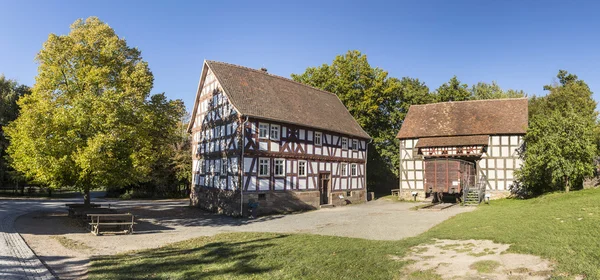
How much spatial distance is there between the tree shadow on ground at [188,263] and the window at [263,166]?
1188 cm

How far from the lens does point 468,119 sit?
34938 millimetres

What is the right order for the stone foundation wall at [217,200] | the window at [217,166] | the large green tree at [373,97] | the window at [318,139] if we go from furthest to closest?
the large green tree at [373,97] → the window at [318,139] → the window at [217,166] → the stone foundation wall at [217,200]

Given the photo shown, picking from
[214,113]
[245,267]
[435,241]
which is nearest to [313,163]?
[214,113]

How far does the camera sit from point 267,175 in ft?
83.9

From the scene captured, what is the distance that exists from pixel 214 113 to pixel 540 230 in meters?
21.9

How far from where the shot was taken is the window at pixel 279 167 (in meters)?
26.4

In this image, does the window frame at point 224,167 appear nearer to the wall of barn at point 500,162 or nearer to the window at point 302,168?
the window at point 302,168

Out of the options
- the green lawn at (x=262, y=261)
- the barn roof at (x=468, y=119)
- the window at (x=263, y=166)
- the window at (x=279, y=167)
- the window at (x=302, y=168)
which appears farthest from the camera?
the barn roof at (x=468, y=119)

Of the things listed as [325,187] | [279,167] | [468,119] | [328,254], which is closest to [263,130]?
[279,167]

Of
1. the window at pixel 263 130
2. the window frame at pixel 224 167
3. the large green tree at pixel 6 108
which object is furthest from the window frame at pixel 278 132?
the large green tree at pixel 6 108

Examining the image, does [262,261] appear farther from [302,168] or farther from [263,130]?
[302,168]

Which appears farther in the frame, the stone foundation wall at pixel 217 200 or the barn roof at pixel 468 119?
the barn roof at pixel 468 119

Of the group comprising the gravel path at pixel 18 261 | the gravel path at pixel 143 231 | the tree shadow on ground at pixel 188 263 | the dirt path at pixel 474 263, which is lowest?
the gravel path at pixel 143 231

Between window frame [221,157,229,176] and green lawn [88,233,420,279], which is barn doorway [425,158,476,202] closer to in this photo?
window frame [221,157,229,176]
